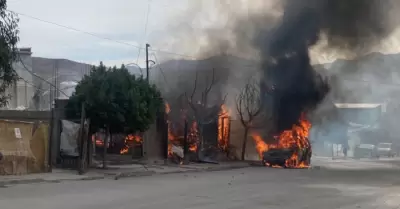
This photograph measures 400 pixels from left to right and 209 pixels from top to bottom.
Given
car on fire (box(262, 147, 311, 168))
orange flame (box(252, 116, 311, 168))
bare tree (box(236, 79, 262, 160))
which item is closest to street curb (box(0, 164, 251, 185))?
car on fire (box(262, 147, 311, 168))

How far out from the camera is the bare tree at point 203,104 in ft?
102

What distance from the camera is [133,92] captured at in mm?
21516

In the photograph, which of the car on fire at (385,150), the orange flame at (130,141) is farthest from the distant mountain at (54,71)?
the car on fire at (385,150)

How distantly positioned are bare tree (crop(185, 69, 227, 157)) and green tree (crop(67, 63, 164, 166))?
861 centimetres

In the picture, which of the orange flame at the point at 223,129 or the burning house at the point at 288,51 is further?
the orange flame at the point at 223,129

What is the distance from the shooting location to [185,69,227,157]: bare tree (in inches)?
1228

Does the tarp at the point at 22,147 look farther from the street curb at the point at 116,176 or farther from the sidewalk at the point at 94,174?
the street curb at the point at 116,176

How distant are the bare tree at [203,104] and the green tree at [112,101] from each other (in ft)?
28.3

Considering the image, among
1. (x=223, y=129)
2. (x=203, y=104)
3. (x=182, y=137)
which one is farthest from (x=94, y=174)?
(x=223, y=129)

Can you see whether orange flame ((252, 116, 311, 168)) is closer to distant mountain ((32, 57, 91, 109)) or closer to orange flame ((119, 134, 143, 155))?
orange flame ((119, 134, 143, 155))

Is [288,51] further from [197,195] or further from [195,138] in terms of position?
[197,195]

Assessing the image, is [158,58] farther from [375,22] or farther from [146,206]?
[146,206]

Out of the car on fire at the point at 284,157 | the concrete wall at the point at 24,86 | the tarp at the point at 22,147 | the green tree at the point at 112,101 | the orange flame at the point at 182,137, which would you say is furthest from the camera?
the concrete wall at the point at 24,86

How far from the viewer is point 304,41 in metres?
30.4
